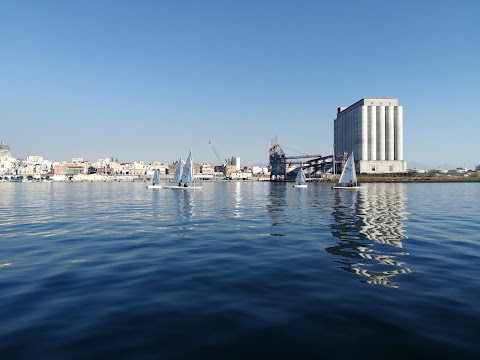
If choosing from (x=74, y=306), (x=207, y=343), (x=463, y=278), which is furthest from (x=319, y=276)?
(x=74, y=306)

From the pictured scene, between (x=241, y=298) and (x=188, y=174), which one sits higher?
(x=188, y=174)

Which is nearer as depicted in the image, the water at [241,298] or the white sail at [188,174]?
the water at [241,298]

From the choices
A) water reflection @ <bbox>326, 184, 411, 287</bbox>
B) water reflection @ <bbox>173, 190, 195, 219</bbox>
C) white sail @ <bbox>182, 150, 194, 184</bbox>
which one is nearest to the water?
water reflection @ <bbox>326, 184, 411, 287</bbox>

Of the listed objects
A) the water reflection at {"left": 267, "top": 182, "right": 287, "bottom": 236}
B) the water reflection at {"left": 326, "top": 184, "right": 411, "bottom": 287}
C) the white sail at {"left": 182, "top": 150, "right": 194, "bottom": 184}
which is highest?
the white sail at {"left": 182, "top": 150, "right": 194, "bottom": 184}

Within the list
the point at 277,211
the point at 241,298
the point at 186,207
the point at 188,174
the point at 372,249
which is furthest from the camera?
the point at 188,174

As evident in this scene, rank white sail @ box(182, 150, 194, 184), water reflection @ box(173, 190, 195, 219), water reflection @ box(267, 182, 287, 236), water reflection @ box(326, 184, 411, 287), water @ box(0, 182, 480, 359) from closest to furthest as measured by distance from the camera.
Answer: water @ box(0, 182, 480, 359) < water reflection @ box(326, 184, 411, 287) < water reflection @ box(267, 182, 287, 236) < water reflection @ box(173, 190, 195, 219) < white sail @ box(182, 150, 194, 184)

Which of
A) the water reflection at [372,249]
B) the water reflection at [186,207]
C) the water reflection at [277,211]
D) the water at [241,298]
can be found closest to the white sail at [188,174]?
the water reflection at [186,207]

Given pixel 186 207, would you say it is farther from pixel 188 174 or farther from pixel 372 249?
pixel 188 174

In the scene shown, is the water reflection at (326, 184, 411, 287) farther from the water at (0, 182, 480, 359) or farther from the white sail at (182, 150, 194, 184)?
the white sail at (182, 150, 194, 184)

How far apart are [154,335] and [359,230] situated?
725 inches

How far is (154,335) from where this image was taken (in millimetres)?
7004

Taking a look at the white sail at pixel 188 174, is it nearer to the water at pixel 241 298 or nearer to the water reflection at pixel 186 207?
the water reflection at pixel 186 207

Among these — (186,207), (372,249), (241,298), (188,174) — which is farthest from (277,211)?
(188,174)

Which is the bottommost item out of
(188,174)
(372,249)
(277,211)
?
(277,211)
